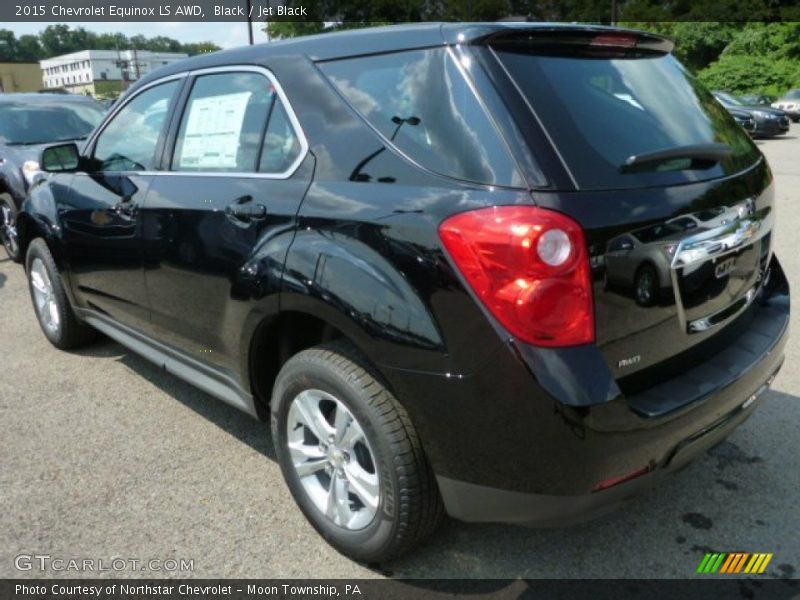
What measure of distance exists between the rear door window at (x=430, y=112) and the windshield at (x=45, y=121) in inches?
252

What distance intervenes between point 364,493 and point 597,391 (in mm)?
918

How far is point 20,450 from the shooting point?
10.6 ft

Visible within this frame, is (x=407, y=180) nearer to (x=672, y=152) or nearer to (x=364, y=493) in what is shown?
(x=672, y=152)

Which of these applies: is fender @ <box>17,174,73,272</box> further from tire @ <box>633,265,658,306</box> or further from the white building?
the white building

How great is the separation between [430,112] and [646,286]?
82 cm

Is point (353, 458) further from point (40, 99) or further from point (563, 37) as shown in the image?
point (40, 99)

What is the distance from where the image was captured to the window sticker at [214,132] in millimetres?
2754

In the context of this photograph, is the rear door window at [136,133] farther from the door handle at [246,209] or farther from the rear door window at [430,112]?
the rear door window at [430,112]

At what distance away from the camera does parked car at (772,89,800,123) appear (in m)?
26.0

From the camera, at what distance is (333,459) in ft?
7.85

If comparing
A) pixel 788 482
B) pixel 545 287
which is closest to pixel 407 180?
pixel 545 287

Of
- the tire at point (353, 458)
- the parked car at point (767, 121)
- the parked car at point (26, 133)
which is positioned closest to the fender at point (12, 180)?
the parked car at point (26, 133)

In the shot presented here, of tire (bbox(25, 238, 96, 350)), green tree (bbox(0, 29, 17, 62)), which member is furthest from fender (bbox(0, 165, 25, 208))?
green tree (bbox(0, 29, 17, 62))

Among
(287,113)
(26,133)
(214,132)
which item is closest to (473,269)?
(287,113)
